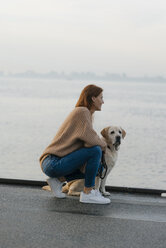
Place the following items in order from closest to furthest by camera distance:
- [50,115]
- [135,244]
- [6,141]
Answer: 1. [135,244]
2. [6,141]
3. [50,115]

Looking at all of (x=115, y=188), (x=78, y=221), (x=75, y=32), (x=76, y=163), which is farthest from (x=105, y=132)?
(x=75, y=32)

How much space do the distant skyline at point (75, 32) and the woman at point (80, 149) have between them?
64.1 feet

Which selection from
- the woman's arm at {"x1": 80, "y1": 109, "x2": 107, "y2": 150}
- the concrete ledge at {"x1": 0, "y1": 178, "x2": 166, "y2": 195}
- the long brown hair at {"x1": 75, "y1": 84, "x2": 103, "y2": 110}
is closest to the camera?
the woman's arm at {"x1": 80, "y1": 109, "x2": 107, "y2": 150}

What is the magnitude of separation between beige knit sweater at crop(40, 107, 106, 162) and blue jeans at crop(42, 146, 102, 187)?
0.18 ft

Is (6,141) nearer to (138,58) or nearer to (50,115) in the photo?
(50,115)

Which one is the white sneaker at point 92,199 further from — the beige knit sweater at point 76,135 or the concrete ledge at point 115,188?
the concrete ledge at point 115,188

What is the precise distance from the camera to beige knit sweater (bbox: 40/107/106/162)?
4.26 m

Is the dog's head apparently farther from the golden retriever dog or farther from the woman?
Result: the woman

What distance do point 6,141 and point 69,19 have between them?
56.2 ft

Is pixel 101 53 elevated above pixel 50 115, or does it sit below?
above

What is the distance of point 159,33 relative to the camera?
94.0ft

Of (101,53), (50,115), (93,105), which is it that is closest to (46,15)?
(101,53)

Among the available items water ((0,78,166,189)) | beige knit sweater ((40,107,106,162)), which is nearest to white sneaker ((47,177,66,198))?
beige knit sweater ((40,107,106,162))

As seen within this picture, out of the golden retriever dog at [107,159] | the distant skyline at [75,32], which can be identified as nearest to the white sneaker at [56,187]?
the golden retriever dog at [107,159]
